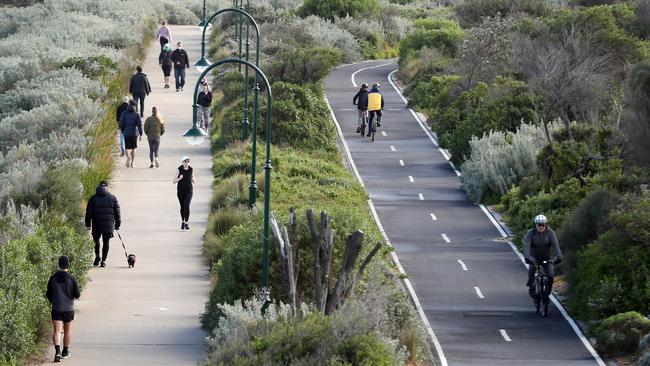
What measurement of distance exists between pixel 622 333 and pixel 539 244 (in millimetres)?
2446

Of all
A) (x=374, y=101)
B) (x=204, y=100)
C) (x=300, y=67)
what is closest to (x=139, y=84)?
(x=204, y=100)

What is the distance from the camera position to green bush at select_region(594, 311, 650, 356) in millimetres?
22828

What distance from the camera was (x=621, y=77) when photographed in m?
49.0

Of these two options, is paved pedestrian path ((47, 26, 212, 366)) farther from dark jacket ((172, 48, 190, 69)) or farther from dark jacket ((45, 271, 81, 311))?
dark jacket ((172, 48, 190, 69))

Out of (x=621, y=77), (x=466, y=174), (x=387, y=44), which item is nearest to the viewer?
(x=466, y=174)

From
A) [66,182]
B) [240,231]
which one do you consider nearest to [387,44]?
[66,182]

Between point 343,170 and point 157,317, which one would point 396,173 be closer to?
point 343,170

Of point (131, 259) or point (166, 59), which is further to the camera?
point (166, 59)

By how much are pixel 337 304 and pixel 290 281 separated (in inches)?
28.7

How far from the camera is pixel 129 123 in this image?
36.1 metres

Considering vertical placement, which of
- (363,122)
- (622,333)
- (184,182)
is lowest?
(363,122)

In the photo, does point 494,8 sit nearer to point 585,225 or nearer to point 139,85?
point 139,85

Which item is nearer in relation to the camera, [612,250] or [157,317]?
[157,317]

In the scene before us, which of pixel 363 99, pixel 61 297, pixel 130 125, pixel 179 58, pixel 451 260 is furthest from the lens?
pixel 179 58
